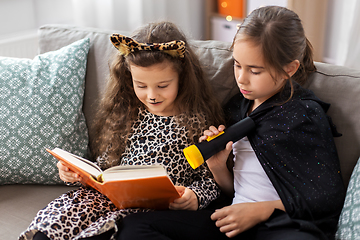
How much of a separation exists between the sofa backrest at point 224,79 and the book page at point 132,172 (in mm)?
473

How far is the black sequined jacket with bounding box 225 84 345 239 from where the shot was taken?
3.30 feet

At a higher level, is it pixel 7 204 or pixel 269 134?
pixel 269 134

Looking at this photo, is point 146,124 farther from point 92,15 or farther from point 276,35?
point 92,15

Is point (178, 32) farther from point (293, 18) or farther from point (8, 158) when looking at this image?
point (8, 158)

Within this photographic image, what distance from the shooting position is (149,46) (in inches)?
44.2

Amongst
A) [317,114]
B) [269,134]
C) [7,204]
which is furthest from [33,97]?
[317,114]

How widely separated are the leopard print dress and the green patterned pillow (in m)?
0.18

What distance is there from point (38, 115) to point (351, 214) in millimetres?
1037

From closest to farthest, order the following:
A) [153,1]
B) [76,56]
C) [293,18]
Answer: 1. [293,18]
2. [76,56]
3. [153,1]

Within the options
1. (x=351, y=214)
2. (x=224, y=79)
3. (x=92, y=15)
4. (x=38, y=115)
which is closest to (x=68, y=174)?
(x=38, y=115)

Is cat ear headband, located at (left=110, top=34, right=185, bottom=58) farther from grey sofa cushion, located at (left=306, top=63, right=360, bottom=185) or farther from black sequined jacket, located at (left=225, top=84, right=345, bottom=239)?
grey sofa cushion, located at (left=306, top=63, right=360, bottom=185)

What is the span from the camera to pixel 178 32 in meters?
1.25

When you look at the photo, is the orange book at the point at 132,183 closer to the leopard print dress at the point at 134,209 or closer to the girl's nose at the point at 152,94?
the leopard print dress at the point at 134,209

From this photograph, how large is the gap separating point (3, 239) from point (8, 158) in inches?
11.3
